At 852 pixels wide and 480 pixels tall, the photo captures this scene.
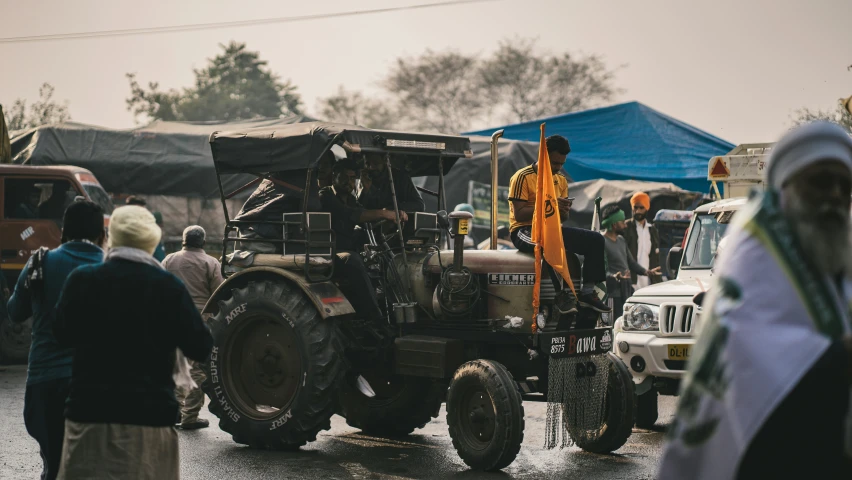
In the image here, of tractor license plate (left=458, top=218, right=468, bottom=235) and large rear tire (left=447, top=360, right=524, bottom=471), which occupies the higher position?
tractor license plate (left=458, top=218, right=468, bottom=235)

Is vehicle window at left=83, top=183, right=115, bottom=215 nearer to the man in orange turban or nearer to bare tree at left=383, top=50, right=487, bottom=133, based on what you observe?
the man in orange turban

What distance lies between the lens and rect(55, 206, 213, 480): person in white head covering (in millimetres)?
4617

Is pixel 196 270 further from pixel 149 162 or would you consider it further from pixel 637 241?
pixel 149 162

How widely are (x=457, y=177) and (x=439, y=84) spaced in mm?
35840

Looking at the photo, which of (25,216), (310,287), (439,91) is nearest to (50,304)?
(310,287)

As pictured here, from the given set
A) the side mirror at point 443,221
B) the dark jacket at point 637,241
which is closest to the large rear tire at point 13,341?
the side mirror at point 443,221

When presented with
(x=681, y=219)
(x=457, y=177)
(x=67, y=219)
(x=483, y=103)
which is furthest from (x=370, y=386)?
(x=483, y=103)

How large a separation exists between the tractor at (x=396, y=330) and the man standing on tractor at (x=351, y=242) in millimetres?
89

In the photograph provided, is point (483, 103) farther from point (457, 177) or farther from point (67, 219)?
point (67, 219)

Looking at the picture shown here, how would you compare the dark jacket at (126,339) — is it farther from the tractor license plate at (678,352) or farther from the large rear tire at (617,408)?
the tractor license plate at (678,352)

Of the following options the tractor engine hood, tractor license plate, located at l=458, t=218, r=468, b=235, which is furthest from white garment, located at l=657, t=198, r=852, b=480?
the tractor engine hood

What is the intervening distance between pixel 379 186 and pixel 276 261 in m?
1.12

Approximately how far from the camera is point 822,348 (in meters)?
2.91

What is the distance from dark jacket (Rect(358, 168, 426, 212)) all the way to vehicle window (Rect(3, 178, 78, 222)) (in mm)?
7413
